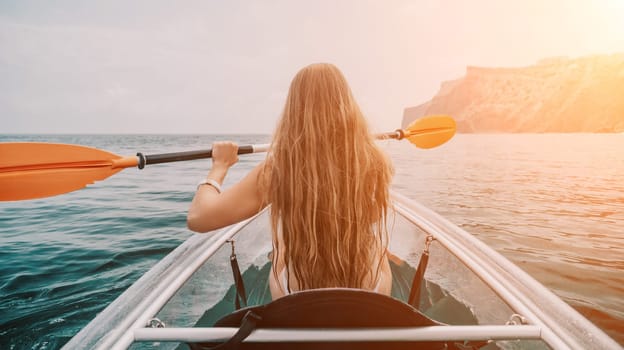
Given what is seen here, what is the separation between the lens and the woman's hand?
1.64 m

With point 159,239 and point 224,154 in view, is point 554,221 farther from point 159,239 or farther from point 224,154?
point 159,239

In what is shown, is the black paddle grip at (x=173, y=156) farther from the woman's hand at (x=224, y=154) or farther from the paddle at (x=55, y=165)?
the woman's hand at (x=224, y=154)

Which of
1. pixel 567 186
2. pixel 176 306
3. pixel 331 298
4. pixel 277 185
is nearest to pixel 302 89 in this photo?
pixel 277 185

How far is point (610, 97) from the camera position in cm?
7469

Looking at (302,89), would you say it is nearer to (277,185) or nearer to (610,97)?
(277,185)

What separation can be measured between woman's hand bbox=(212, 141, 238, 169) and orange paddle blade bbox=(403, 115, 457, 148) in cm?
244

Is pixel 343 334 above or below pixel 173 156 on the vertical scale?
below

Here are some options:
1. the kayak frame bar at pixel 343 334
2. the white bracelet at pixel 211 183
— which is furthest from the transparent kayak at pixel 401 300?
the white bracelet at pixel 211 183

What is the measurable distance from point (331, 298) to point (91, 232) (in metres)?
5.80

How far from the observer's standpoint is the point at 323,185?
1.37 meters

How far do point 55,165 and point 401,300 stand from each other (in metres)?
2.32

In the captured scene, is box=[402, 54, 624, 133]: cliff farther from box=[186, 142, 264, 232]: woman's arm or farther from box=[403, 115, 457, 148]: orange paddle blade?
box=[186, 142, 264, 232]: woman's arm

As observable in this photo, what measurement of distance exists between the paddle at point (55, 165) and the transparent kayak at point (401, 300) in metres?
0.61

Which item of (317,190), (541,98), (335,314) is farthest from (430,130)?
(541,98)
